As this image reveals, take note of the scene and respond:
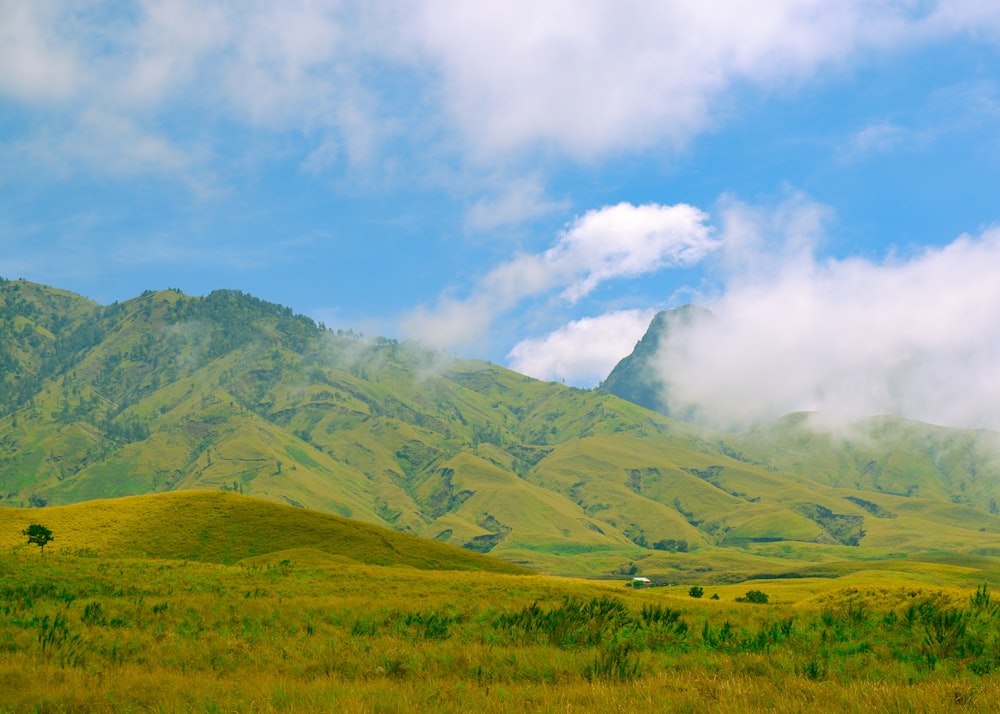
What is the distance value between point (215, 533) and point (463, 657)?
89557 millimetres

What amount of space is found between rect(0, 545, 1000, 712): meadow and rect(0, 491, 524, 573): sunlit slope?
5774cm

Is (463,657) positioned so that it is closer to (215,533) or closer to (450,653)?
(450,653)

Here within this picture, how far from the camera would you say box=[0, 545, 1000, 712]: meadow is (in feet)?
46.0

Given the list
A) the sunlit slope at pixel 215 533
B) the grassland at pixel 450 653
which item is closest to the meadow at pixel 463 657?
the grassland at pixel 450 653

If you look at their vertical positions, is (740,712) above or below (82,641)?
above

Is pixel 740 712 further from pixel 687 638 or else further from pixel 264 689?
pixel 687 638

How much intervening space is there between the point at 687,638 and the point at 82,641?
19.6 meters

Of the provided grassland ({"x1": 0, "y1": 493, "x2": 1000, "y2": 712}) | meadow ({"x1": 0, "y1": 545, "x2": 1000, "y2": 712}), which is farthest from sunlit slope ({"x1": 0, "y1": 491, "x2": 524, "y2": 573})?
meadow ({"x1": 0, "y1": 545, "x2": 1000, "y2": 712})

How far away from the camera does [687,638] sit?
25.1 metres

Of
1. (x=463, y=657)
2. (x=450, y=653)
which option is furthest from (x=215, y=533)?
(x=463, y=657)

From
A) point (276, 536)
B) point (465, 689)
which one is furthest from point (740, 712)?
point (276, 536)

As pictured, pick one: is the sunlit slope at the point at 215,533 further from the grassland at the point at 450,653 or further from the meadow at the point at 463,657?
the meadow at the point at 463,657

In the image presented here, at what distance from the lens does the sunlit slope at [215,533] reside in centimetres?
9106

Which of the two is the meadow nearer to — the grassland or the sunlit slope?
the grassland
